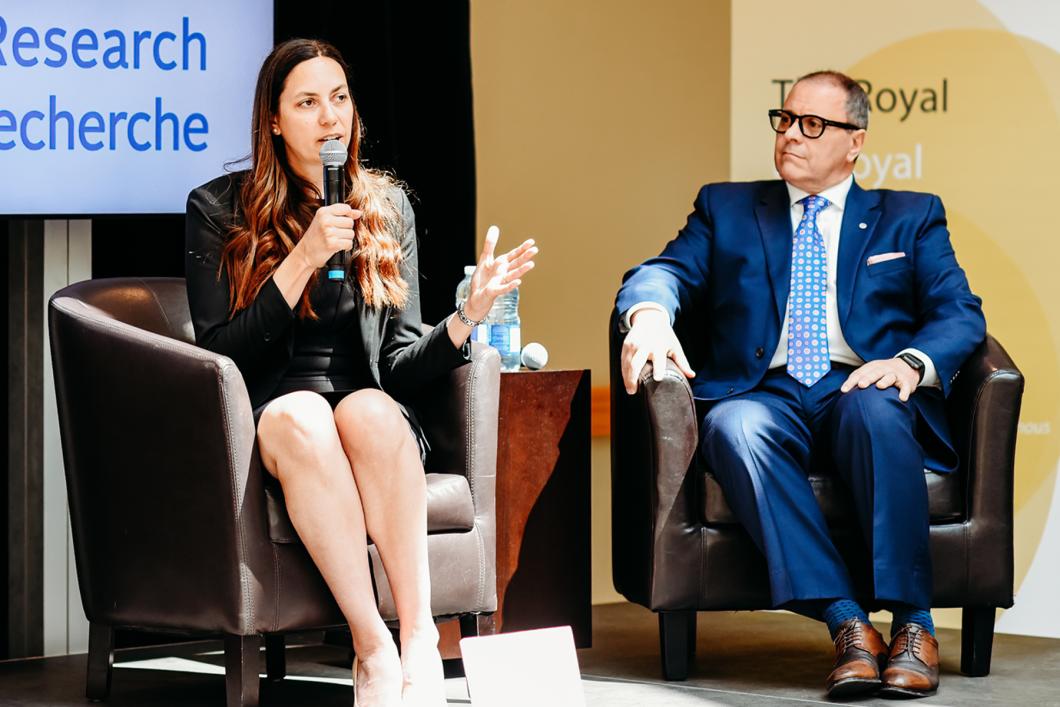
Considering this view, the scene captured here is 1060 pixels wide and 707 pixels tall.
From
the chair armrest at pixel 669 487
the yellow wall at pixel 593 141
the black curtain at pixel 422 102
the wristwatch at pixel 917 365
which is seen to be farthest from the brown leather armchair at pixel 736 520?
the yellow wall at pixel 593 141

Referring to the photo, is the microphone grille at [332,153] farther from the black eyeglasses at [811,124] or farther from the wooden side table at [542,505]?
the black eyeglasses at [811,124]

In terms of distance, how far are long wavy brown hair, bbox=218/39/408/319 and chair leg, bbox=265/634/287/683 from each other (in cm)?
79

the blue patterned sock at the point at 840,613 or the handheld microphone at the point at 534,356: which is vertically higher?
the handheld microphone at the point at 534,356

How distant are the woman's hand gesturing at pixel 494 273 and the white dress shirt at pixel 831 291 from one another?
1.76ft

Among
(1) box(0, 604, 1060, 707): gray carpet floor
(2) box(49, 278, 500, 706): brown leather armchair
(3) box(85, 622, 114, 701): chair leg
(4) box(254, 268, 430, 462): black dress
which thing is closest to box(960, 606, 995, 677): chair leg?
(1) box(0, 604, 1060, 707): gray carpet floor

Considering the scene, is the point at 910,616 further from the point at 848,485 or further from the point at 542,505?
the point at 542,505

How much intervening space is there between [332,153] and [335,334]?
48cm

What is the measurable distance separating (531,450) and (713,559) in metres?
0.50

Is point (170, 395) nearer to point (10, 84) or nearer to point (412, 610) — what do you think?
point (412, 610)

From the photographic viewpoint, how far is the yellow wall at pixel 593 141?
181 inches

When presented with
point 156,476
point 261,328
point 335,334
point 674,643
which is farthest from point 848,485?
point 156,476

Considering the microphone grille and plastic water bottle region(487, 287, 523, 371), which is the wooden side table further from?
the microphone grille

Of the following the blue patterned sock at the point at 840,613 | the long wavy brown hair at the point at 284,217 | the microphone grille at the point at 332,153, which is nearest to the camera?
the microphone grille at the point at 332,153

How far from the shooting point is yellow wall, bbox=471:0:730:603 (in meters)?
4.59
